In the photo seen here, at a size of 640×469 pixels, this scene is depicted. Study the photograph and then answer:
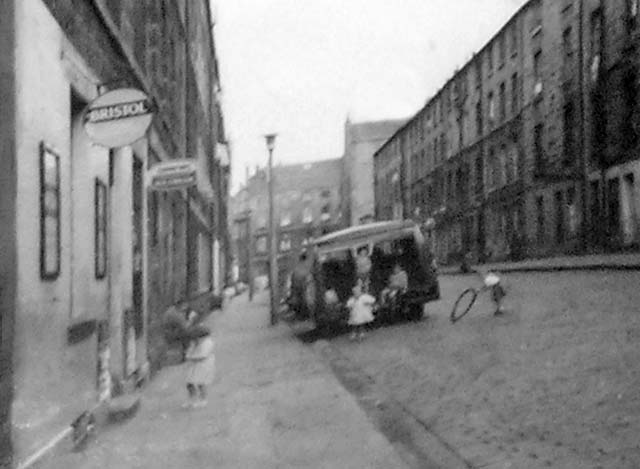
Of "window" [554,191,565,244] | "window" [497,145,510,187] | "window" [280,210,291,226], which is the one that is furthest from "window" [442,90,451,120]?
"window" [280,210,291,226]

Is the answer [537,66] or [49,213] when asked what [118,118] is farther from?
[537,66]

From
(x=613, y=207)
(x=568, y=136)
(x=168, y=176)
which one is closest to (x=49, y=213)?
(x=168, y=176)

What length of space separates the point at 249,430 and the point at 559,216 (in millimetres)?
28574

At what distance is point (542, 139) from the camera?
36094 mm

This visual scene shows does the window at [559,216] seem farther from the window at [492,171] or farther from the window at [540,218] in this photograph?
the window at [492,171]

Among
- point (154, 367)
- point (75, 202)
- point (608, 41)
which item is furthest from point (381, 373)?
point (608, 41)

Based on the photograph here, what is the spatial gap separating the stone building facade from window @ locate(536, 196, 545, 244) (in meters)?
24.6

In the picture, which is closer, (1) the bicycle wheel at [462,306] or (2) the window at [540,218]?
(1) the bicycle wheel at [462,306]

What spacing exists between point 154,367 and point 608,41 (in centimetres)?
2253

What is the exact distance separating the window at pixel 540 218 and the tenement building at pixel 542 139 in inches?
1.7

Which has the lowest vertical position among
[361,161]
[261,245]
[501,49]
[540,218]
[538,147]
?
[261,245]

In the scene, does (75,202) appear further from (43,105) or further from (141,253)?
(141,253)

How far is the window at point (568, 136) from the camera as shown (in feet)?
108

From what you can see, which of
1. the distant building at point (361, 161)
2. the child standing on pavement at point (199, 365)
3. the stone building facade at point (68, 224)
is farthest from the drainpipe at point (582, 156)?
the distant building at point (361, 161)
